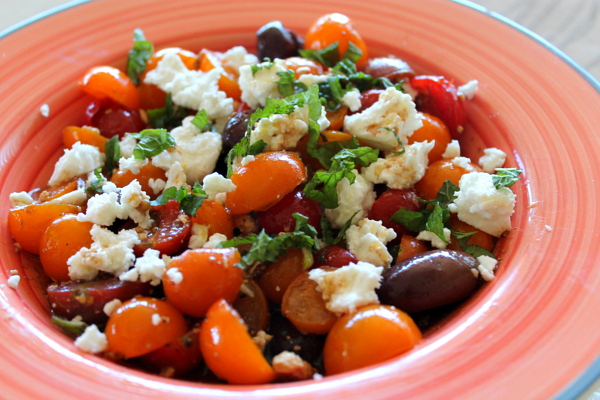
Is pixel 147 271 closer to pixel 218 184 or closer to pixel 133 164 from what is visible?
pixel 218 184

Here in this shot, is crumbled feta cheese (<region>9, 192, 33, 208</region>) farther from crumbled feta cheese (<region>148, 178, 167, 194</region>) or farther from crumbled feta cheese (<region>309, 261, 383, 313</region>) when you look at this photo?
crumbled feta cheese (<region>309, 261, 383, 313</region>)

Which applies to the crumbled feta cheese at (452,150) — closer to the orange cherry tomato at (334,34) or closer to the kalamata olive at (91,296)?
the orange cherry tomato at (334,34)

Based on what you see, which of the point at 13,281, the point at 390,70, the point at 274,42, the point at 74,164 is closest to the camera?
the point at 13,281

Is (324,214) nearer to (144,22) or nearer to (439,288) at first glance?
(439,288)

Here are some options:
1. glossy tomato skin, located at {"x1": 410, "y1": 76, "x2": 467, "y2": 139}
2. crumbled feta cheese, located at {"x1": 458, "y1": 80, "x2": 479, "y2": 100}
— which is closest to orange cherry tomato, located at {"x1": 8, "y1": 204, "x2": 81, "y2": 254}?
glossy tomato skin, located at {"x1": 410, "y1": 76, "x2": 467, "y2": 139}

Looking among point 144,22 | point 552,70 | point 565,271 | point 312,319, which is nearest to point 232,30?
point 144,22

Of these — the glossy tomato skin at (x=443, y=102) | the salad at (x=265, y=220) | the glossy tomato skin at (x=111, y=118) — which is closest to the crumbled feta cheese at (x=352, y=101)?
the salad at (x=265, y=220)

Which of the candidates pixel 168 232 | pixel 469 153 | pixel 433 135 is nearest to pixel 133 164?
pixel 168 232
